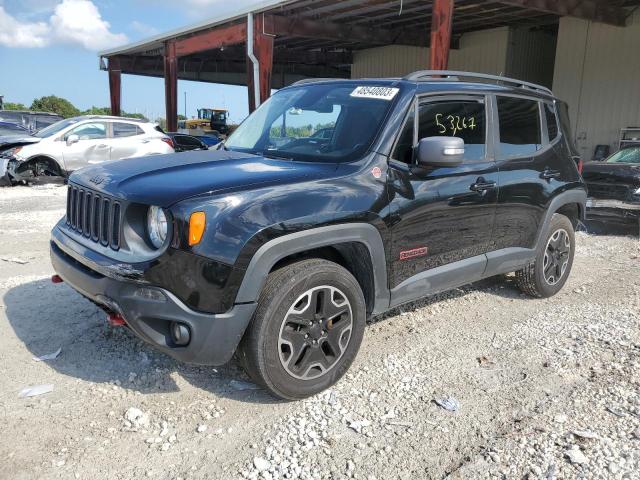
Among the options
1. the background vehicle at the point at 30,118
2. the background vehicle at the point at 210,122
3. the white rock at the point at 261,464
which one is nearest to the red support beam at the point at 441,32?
the white rock at the point at 261,464

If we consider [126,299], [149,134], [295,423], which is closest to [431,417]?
[295,423]

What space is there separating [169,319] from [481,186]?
2.44 meters

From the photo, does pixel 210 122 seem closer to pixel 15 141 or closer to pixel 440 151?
pixel 15 141

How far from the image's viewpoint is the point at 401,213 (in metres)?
3.35

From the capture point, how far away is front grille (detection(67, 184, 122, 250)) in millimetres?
2920

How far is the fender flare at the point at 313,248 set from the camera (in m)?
2.70

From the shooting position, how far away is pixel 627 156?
28.1 feet

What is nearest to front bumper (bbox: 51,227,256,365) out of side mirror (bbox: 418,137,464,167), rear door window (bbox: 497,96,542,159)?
side mirror (bbox: 418,137,464,167)

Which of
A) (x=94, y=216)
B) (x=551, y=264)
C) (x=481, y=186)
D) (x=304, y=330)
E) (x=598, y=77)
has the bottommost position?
(x=551, y=264)

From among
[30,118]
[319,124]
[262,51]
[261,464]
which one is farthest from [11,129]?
[261,464]

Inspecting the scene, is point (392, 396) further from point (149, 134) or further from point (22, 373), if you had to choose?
point (149, 134)

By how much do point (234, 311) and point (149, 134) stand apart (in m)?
11.5

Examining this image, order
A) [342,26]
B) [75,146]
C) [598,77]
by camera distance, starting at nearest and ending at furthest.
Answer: [75,146]
[598,77]
[342,26]

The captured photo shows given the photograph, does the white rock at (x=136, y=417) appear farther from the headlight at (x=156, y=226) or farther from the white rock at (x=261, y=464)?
the headlight at (x=156, y=226)
